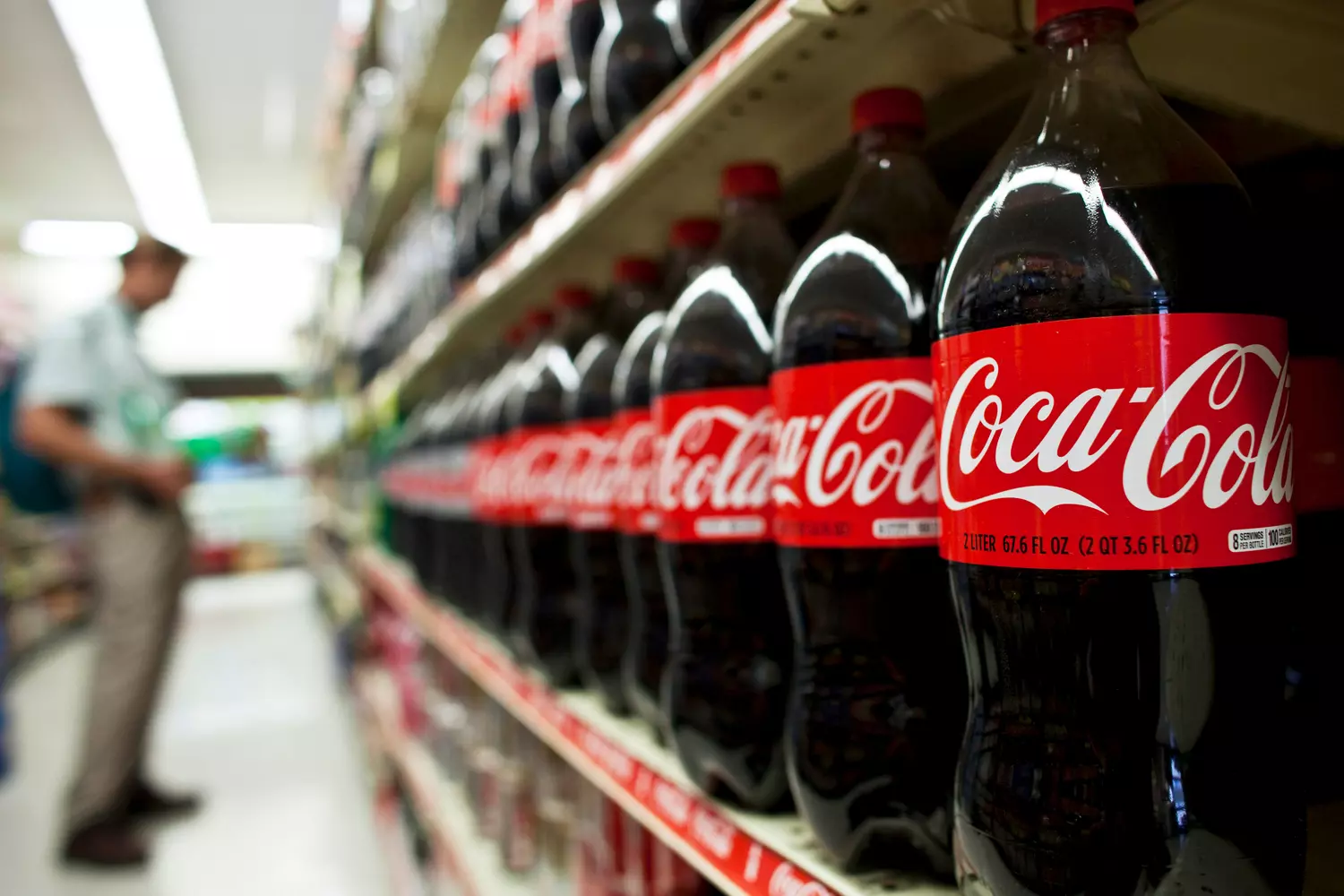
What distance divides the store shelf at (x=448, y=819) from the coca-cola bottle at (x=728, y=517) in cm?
104

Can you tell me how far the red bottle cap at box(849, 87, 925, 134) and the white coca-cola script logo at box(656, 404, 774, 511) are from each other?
279 mm

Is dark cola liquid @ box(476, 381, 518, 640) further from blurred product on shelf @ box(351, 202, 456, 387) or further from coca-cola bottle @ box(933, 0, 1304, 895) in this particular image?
coca-cola bottle @ box(933, 0, 1304, 895)

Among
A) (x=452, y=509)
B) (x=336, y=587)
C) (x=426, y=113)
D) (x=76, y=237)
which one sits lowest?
(x=336, y=587)

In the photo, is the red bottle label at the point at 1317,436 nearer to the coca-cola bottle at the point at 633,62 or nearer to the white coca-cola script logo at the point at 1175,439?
the white coca-cola script logo at the point at 1175,439

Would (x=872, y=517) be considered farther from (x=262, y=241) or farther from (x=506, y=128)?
(x=262, y=241)

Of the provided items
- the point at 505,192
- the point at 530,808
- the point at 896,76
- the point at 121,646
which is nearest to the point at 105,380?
the point at 121,646

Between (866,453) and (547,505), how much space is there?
0.92 m

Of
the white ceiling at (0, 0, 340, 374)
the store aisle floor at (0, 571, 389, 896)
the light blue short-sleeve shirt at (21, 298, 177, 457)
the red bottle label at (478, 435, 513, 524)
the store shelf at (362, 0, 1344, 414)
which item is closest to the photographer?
the store shelf at (362, 0, 1344, 414)

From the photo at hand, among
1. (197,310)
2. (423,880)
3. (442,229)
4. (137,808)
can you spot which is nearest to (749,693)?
(442,229)

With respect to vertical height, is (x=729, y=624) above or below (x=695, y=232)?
below

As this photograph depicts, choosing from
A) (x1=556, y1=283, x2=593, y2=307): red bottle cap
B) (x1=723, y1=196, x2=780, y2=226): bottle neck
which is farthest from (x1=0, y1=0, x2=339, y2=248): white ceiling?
(x1=723, y1=196, x2=780, y2=226): bottle neck

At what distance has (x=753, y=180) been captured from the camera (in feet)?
3.41

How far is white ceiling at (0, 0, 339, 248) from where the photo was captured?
5969mm

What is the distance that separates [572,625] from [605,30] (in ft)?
2.99
